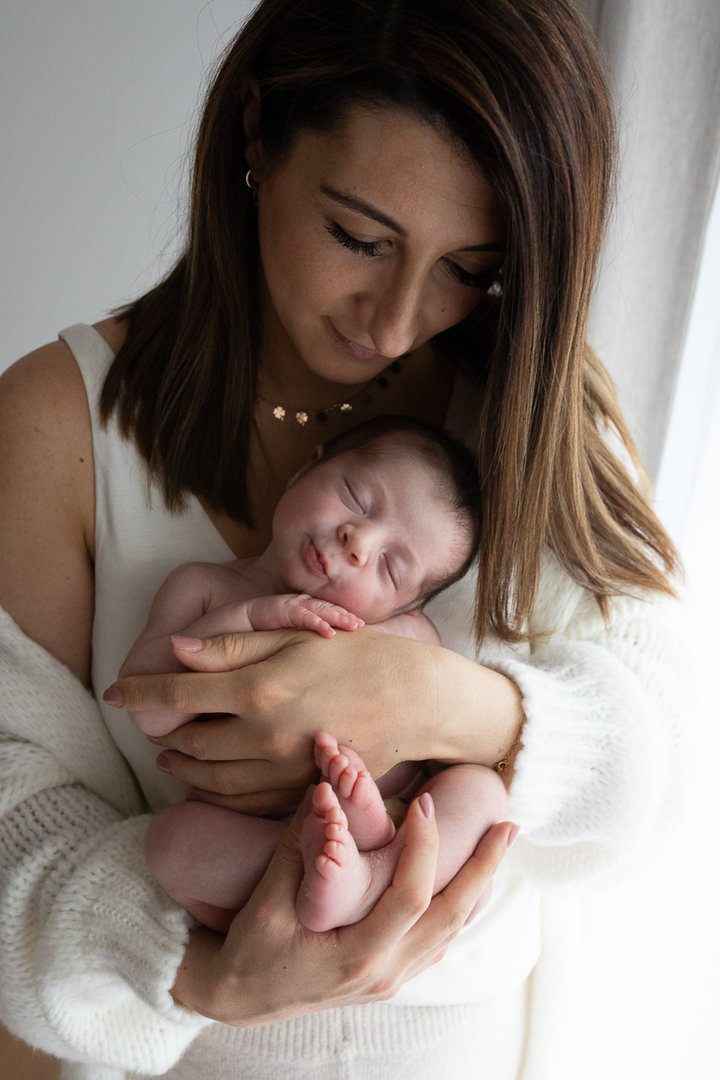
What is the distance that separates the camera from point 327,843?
915 millimetres

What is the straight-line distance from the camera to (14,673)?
48.9 inches

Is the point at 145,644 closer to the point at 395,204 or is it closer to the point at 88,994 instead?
the point at 88,994

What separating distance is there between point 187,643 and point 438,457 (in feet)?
1.47

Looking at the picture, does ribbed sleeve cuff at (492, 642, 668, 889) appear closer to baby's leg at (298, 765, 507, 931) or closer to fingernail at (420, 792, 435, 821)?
baby's leg at (298, 765, 507, 931)

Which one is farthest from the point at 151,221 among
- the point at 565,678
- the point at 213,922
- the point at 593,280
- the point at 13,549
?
the point at 213,922

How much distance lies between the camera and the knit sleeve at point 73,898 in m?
1.09

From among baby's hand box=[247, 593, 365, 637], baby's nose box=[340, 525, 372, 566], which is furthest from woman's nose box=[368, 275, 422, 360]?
baby's hand box=[247, 593, 365, 637]

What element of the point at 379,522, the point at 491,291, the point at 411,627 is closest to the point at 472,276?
the point at 491,291

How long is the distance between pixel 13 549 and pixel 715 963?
1509mm

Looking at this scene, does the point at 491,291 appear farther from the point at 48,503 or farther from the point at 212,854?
the point at 212,854

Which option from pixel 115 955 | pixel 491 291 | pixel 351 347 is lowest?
pixel 115 955

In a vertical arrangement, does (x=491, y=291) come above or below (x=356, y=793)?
above

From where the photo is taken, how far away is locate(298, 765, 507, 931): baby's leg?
0.93 m

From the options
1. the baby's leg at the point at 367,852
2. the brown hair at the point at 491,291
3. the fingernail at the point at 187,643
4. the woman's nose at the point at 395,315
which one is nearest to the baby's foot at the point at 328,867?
the baby's leg at the point at 367,852
